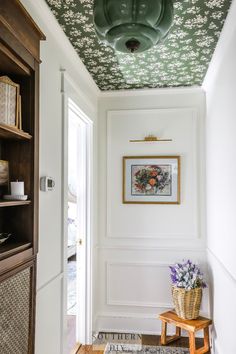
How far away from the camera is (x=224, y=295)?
238 centimetres

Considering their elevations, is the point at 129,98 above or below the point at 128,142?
above

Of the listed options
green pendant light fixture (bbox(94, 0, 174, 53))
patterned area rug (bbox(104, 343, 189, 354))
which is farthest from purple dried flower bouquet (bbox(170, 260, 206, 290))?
green pendant light fixture (bbox(94, 0, 174, 53))

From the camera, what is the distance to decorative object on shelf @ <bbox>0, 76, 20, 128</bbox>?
1.43 meters

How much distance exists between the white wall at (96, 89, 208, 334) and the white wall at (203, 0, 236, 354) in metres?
0.25

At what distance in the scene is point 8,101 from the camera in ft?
4.82

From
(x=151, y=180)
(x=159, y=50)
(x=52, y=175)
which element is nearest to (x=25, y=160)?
(x=52, y=175)

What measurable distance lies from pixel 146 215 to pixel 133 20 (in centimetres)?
246

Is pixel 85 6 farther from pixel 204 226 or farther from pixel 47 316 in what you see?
pixel 204 226

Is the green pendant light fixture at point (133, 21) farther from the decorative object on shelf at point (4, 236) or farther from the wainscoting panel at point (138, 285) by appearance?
the wainscoting panel at point (138, 285)

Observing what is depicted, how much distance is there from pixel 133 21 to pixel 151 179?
234 centimetres

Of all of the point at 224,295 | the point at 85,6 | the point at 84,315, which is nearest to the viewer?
the point at 85,6

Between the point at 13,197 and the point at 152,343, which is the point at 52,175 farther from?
the point at 152,343

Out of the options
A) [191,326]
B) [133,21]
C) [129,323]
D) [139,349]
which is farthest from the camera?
[129,323]

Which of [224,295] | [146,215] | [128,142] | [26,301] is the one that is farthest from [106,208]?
[26,301]
